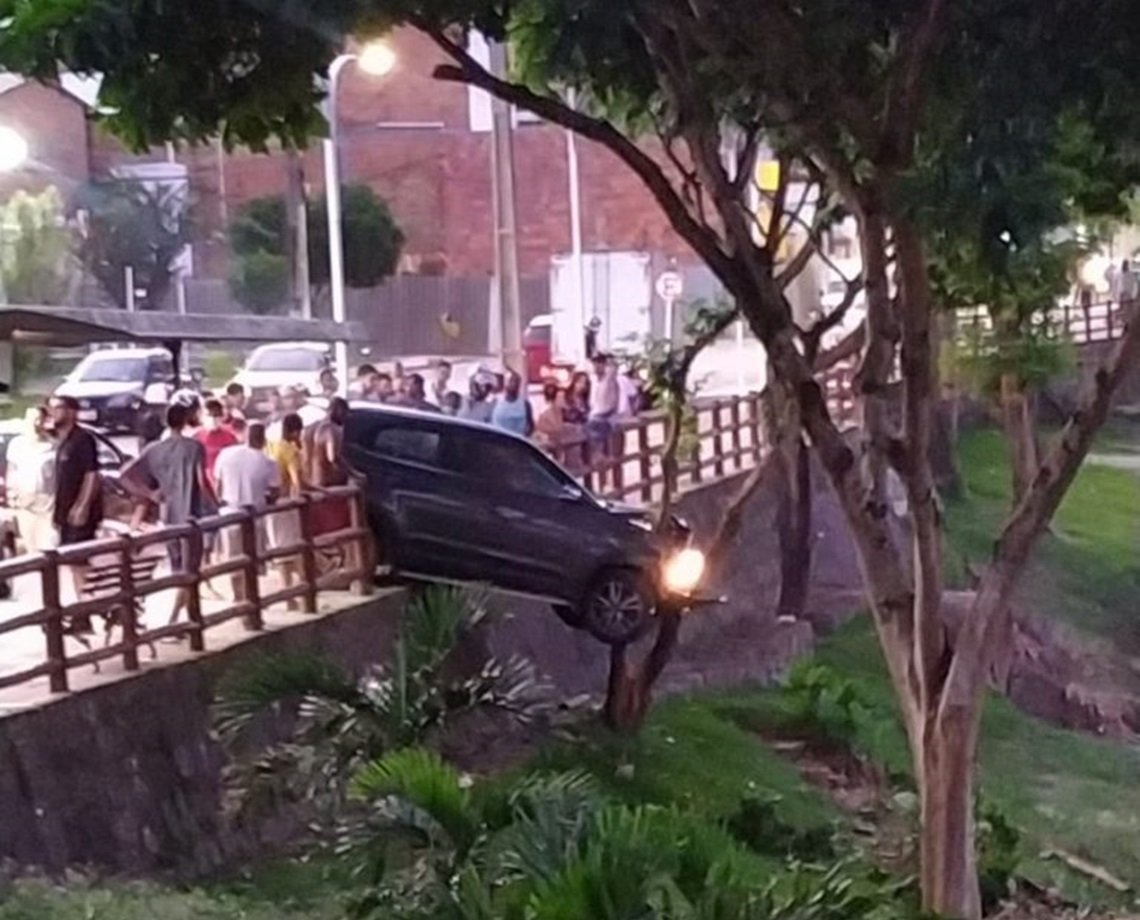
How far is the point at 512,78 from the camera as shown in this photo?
→ 1442 cm

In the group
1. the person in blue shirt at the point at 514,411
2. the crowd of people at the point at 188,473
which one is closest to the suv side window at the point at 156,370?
the person in blue shirt at the point at 514,411

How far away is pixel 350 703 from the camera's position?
38.7ft

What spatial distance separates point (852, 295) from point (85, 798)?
6.80 m

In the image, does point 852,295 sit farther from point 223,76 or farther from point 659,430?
point 659,430

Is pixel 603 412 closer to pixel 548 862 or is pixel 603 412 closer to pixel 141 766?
pixel 141 766

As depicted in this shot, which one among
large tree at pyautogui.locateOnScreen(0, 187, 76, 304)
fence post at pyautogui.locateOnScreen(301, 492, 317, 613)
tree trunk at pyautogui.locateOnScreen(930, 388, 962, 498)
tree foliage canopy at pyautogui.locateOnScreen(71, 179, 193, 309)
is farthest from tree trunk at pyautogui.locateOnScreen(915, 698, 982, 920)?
tree foliage canopy at pyautogui.locateOnScreen(71, 179, 193, 309)

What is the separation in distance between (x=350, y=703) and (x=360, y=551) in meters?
5.79

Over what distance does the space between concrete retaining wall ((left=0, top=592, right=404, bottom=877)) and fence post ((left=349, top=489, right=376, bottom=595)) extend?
8.64ft

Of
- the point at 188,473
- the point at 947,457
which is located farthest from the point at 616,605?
the point at 947,457

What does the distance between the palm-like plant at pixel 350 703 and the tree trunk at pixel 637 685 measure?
3.77 metres

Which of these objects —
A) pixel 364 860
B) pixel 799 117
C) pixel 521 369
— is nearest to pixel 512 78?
pixel 799 117

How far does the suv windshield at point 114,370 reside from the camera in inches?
1387

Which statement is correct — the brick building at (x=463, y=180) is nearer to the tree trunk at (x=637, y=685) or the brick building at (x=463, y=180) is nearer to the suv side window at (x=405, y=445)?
the suv side window at (x=405, y=445)

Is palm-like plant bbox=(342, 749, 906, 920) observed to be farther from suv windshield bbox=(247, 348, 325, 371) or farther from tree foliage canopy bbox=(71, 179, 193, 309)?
tree foliage canopy bbox=(71, 179, 193, 309)
